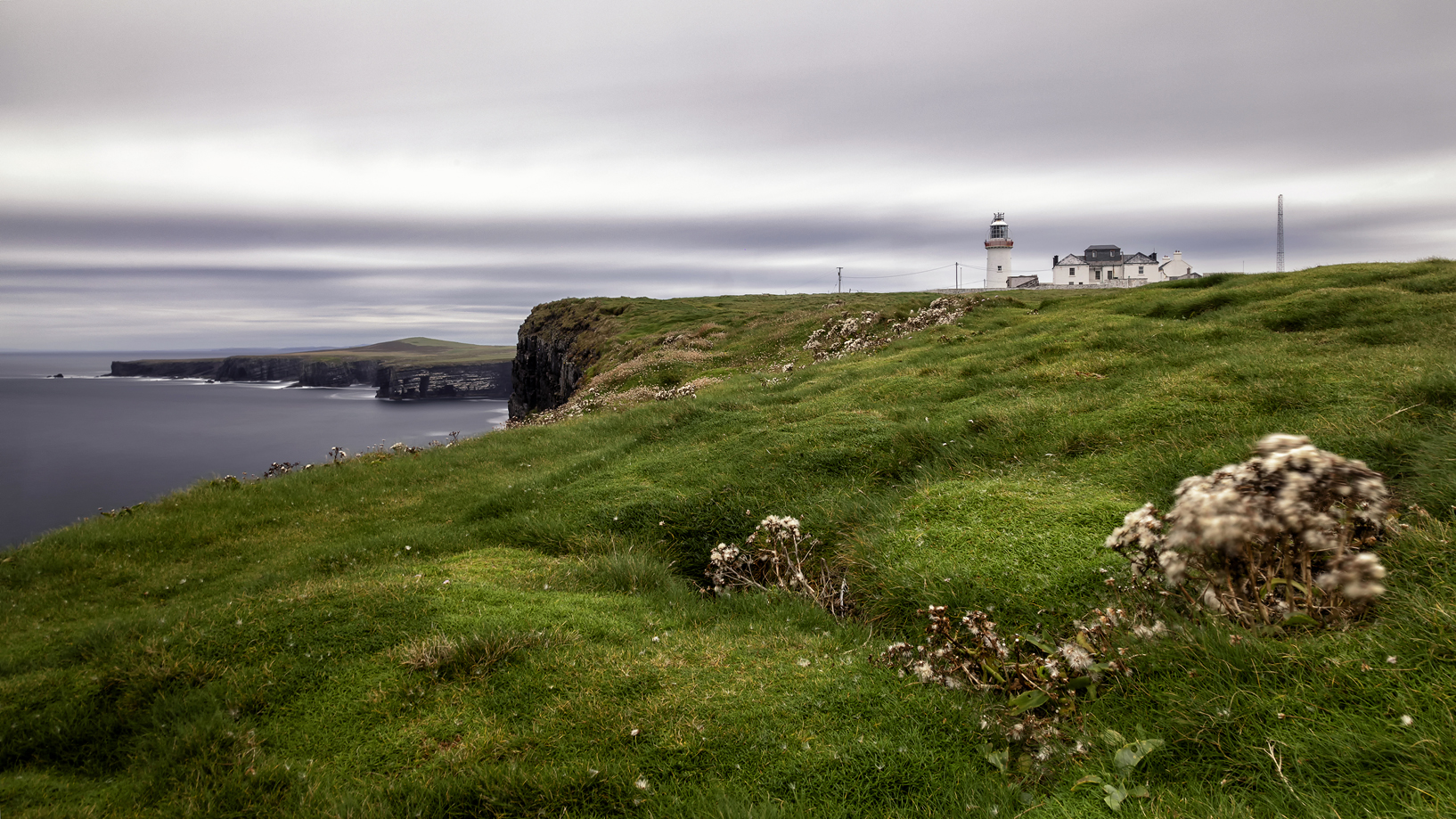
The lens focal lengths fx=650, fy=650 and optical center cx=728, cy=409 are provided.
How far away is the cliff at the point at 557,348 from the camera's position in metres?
62.1

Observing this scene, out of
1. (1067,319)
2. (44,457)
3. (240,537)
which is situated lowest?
(44,457)

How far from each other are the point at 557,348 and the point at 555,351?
0.81 m

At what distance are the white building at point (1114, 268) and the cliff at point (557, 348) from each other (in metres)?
106

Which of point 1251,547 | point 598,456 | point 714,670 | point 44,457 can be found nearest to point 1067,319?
point 598,456

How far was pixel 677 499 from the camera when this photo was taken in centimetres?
1174

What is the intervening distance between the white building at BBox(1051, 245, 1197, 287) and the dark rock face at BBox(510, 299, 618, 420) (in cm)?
10690

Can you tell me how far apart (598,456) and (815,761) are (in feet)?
39.7

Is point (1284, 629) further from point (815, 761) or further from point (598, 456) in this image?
point (598, 456)

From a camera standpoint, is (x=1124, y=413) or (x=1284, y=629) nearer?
(x=1284, y=629)

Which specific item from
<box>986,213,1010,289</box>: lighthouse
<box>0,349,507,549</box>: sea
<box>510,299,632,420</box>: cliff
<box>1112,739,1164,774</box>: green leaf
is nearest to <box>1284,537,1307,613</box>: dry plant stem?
<box>1112,739,1164,774</box>: green leaf

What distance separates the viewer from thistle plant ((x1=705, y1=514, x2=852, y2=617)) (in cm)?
830

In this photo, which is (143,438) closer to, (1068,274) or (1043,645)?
(1043,645)

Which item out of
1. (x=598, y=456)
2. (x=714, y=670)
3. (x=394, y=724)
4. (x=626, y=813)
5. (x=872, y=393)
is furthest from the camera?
(x=872, y=393)

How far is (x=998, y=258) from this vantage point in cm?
13712
